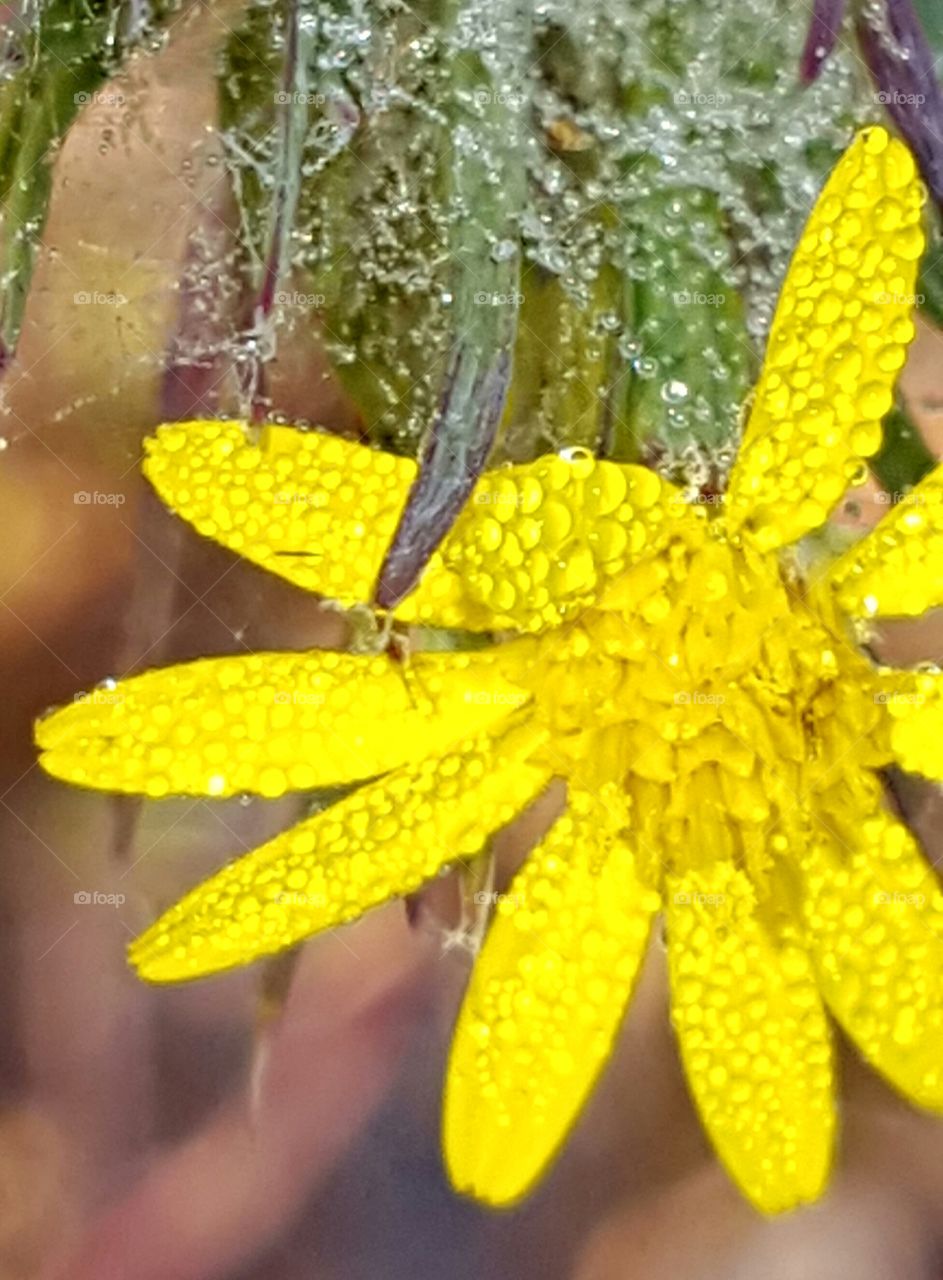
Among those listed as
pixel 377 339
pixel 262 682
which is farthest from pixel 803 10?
pixel 262 682

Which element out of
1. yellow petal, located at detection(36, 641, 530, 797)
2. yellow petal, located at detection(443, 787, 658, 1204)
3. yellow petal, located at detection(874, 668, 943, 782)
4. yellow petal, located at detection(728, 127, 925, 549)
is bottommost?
yellow petal, located at detection(443, 787, 658, 1204)

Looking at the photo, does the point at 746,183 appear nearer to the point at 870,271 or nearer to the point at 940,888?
the point at 870,271

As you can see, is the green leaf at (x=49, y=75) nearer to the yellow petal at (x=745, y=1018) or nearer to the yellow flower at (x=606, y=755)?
the yellow flower at (x=606, y=755)

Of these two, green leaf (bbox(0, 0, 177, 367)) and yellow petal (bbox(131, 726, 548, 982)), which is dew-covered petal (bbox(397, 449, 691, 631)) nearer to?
yellow petal (bbox(131, 726, 548, 982))

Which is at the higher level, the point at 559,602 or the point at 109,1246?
the point at 559,602

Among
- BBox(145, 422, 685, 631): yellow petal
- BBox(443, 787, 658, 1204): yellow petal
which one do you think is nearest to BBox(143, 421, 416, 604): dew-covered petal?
BBox(145, 422, 685, 631): yellow petal

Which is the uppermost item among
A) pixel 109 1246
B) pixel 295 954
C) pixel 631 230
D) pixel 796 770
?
pixel 631 230

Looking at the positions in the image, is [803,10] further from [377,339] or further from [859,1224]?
[859,1224]
